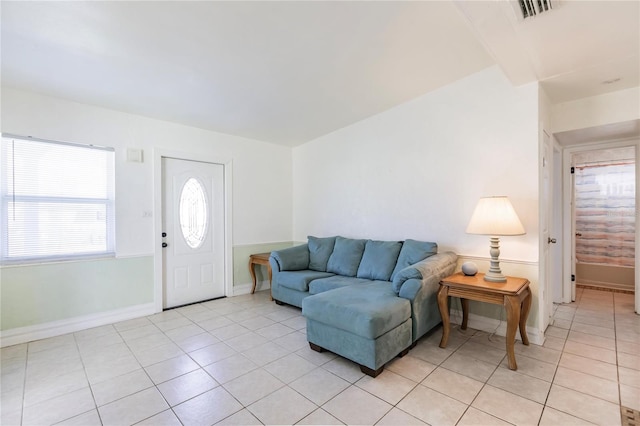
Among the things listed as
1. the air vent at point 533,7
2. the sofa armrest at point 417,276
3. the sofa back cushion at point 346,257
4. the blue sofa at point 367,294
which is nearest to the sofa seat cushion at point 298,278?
the blue sofa at point 367,294

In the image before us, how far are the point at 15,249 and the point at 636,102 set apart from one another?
20.9 ft

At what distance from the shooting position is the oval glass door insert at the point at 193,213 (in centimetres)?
405

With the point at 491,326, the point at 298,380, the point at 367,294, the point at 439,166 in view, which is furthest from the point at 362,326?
the point at 439,166

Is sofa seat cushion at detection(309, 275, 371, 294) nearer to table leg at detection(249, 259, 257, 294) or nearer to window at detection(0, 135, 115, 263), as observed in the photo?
table leg at detection(249, 259, 257, 294)

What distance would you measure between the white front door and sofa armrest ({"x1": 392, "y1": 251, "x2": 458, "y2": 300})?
9.37 feet

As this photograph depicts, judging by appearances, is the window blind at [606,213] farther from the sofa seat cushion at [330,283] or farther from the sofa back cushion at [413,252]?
the sofa seat cushion at [330,283]

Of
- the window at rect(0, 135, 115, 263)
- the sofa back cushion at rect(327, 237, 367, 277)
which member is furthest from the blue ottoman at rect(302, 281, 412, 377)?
the window at rect(0, 135, 115, 263)

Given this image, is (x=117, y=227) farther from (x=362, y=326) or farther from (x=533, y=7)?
(x=533, y=7)

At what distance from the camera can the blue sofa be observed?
7.27 feet

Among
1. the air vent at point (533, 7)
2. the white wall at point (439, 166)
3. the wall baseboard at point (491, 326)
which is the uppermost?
the air vent at point (533, 7)

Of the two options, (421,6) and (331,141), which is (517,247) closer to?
(421,6)

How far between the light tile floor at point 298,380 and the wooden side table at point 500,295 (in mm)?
196

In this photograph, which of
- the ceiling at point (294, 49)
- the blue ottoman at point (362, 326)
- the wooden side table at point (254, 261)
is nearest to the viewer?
the ceiling at point (294, 49)

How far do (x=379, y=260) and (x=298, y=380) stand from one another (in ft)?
5.70
